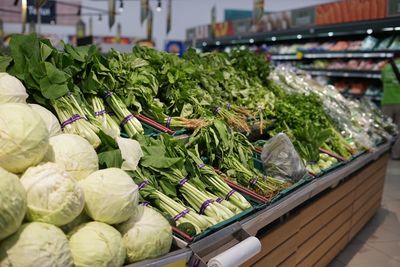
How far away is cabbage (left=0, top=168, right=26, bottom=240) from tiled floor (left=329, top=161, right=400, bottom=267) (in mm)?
3076

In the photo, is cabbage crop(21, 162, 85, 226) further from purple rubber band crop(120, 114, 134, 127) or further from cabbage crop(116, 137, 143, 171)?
purple rubber band crop(120, 114, 134, 127)

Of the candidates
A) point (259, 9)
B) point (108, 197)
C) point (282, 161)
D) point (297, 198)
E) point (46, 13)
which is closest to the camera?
point (108, 197)

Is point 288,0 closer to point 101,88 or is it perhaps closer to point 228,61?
point 228,61

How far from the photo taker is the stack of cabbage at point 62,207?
1166 mm

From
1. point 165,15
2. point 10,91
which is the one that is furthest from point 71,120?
point 165,15

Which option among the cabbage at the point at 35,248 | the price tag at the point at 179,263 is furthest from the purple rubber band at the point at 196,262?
the cabbage at the point at 35,248

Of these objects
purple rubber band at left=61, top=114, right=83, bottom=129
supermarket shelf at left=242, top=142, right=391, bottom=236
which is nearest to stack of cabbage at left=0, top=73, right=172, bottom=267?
purple rubber band at left=61, top=114, right=83, bottom=129

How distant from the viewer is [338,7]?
8.42 meters

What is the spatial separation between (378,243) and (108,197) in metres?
3.52

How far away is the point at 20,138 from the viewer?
4.30ft

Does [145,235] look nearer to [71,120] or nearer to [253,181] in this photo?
[71,120]

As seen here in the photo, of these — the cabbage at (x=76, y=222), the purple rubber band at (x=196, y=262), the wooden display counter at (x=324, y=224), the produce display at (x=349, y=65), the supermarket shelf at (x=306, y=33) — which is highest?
the supermarket shelf at (x=306, y=33)

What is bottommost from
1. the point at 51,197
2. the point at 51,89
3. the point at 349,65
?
the point at 51,197

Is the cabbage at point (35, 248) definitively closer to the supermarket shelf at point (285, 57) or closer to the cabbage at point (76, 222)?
the cabbage at point (76, 222)
